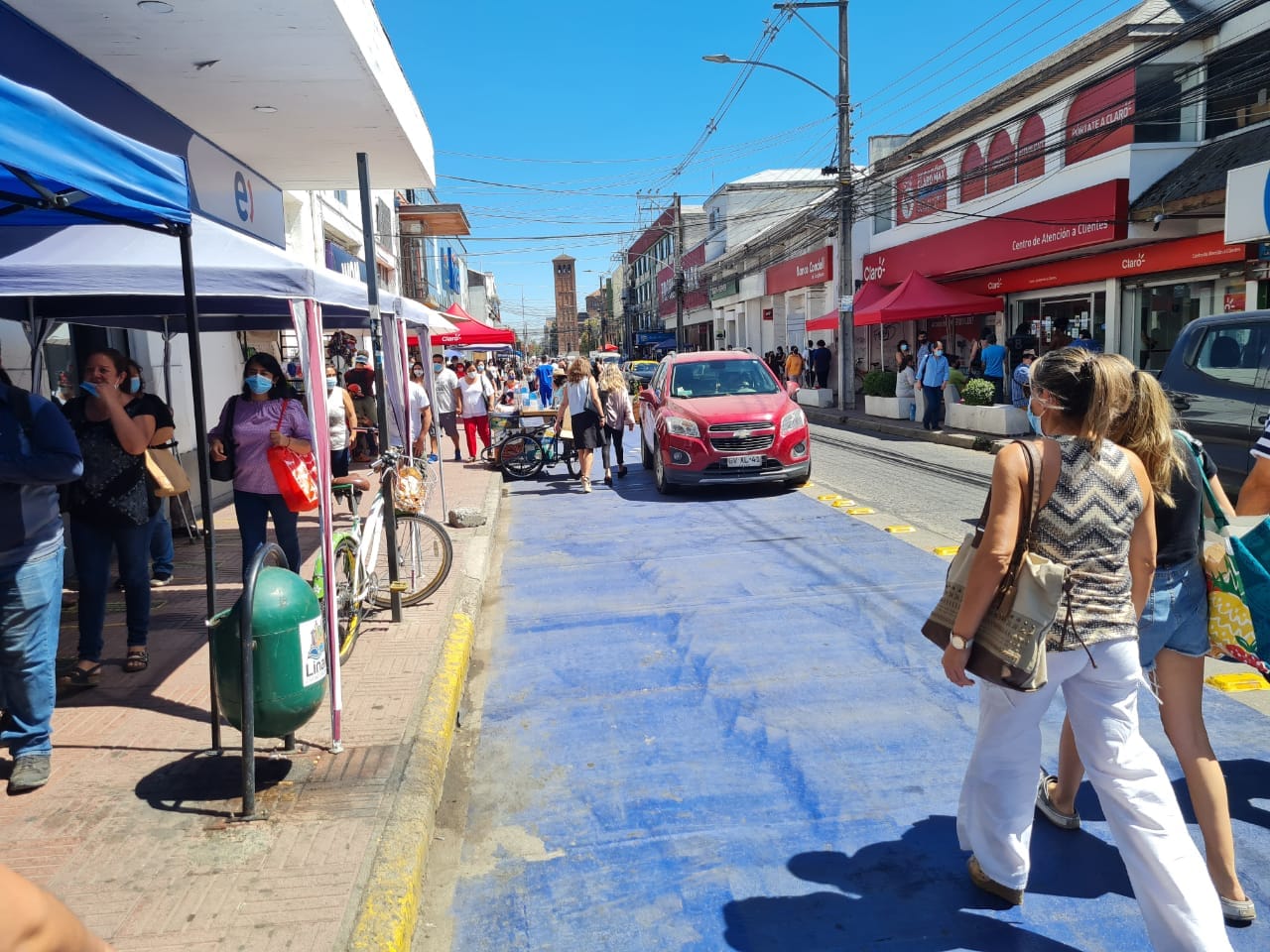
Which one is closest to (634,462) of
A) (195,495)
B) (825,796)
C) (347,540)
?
(195,495)

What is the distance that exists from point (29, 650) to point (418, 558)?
117 inches

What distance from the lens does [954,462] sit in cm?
1382

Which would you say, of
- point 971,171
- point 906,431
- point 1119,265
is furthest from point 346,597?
point 971,171

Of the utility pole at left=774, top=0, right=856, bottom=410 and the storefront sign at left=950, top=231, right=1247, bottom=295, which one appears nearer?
the storefront sign at left=950, top=231, right=1247, bottom=295

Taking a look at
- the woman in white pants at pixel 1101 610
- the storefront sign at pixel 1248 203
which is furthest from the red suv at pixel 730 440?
the woman in white pants at pixel 1101 610

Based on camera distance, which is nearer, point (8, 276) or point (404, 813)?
point (404, 813)

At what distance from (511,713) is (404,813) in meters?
1.38

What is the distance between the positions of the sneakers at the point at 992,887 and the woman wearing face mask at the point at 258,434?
4.04 meters

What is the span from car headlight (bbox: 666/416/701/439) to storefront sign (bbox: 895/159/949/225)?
1454cm

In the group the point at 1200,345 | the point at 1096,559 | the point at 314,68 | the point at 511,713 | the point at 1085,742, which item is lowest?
the point at 511,713

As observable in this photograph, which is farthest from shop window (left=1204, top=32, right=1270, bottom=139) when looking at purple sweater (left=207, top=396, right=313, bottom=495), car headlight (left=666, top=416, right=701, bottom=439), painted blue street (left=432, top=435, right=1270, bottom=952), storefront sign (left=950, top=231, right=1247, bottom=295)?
purple sweater (left=207, top=396, right=313, bottom=495)

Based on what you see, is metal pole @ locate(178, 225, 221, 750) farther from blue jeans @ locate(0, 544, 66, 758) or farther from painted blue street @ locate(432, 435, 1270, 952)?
painted blue street @ locate(432, 435, 1270, 952)

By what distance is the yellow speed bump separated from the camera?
4.82 metres

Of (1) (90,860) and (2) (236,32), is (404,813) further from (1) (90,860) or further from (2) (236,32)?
(2) (236,32)
